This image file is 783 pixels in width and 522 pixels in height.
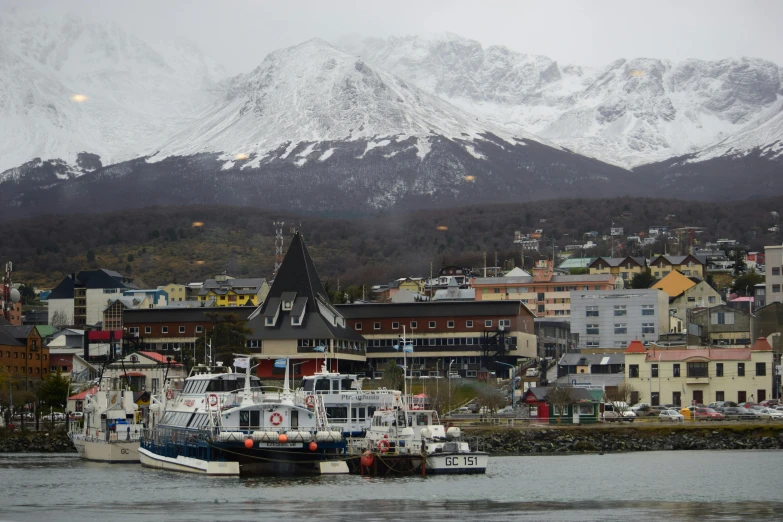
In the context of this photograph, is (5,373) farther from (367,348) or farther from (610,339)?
(610,339)

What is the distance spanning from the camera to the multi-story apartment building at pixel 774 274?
432 ft

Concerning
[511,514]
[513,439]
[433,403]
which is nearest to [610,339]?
[433,403]

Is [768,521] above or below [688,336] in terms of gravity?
below

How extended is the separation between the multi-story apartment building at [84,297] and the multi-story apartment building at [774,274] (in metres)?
80.2

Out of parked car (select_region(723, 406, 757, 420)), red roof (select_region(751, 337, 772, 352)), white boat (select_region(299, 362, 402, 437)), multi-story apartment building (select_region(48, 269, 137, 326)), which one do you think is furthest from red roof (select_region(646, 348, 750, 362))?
multi-story apartment building (select_region(48, 269, 137, 326))

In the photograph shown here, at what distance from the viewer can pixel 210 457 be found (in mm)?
59438

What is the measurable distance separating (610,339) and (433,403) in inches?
1383

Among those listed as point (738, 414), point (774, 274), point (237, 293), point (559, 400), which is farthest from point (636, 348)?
point (237, 293)

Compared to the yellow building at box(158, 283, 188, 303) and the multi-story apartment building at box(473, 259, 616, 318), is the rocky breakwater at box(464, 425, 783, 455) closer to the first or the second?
the multi-story apartment building at box(473, 259, 616, 318)

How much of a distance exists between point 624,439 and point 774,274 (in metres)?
60.1

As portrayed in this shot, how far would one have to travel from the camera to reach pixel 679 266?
18175 centimetres

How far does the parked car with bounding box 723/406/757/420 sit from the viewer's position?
8412 cm

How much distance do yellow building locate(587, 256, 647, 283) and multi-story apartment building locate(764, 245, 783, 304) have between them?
1737 inches

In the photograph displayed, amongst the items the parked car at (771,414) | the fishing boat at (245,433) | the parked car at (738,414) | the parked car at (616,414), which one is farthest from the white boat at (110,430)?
the parked car at (771,414)
